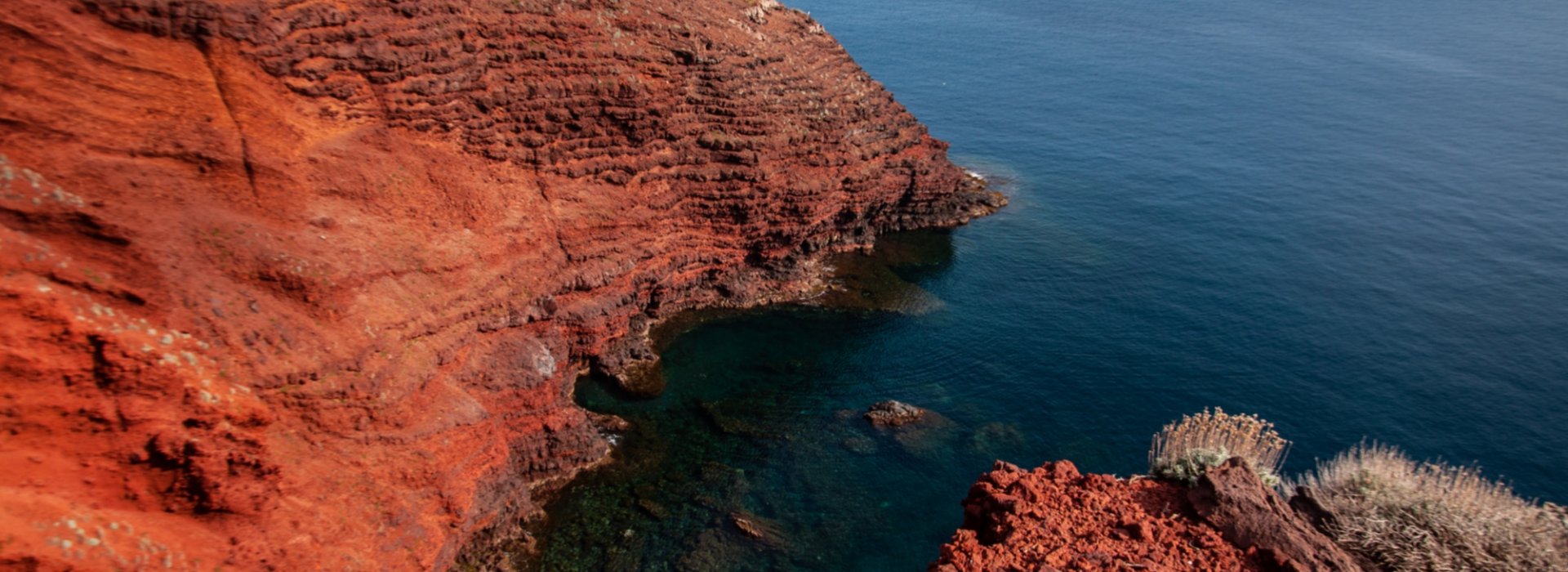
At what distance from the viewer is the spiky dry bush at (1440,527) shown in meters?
18.3

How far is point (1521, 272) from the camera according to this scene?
2100 inches

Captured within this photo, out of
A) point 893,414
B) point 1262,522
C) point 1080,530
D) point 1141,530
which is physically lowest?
point 893,414

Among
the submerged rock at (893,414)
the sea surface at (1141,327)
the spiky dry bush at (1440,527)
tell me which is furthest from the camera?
the submerged rock at (893,414)

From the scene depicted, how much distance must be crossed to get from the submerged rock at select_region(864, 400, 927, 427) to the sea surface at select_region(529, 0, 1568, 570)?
650 mm

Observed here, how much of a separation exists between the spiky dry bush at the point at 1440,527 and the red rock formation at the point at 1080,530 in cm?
385

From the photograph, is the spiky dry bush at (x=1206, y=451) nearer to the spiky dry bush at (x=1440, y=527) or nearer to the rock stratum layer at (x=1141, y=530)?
the rock stratum layer at (x=1141, y=530)

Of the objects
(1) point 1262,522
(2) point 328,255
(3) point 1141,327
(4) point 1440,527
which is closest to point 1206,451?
(1) point 1262,522

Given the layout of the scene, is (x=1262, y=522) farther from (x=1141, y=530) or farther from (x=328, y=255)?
(x=328, y=255)

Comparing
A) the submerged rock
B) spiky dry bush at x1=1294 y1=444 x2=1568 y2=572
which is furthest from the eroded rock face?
A: the submerged rock

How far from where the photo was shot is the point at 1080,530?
18703mm

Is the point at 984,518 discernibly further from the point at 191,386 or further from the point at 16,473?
the point at 16,473

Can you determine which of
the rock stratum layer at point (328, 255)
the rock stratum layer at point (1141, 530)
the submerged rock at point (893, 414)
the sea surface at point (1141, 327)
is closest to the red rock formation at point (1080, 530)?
the rock stratum layer at point (1141, 530)

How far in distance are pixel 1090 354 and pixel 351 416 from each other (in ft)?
116

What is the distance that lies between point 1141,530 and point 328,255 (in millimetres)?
25306
